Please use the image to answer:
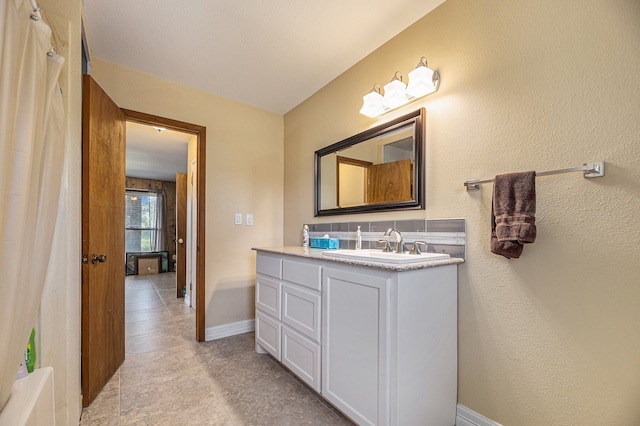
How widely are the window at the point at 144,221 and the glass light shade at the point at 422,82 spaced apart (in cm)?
685

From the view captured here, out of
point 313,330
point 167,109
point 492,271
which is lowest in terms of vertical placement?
point 313,330

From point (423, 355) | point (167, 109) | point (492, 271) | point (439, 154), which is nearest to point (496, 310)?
point (492, 271)

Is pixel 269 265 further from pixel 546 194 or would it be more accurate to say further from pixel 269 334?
pixel 546 194

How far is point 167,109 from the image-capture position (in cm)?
242

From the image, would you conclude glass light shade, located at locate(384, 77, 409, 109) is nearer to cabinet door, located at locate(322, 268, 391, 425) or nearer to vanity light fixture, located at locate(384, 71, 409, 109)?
vanity light fixture, located at locate(384, 71, 409, 109)

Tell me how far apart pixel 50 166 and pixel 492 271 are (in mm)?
1996

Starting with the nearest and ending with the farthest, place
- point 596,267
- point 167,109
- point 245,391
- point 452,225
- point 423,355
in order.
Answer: point 596,267, point 423,355, point 452,225, point 245,391, point 167,109

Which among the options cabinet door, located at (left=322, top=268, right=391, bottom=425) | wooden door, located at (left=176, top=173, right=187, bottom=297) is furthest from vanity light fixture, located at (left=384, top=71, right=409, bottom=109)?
wooden door, located at (left=176, top=173, right=187, bottom=297)

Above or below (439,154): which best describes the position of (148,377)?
below

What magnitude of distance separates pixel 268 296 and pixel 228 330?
94 centimetres

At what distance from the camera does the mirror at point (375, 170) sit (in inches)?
66.9

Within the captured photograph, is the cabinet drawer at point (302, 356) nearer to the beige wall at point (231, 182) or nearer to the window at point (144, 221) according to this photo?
the beige wall at point (231, 182)

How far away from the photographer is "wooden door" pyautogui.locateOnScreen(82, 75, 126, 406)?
166cm

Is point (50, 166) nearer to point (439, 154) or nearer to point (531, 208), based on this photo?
point (439, 154)
